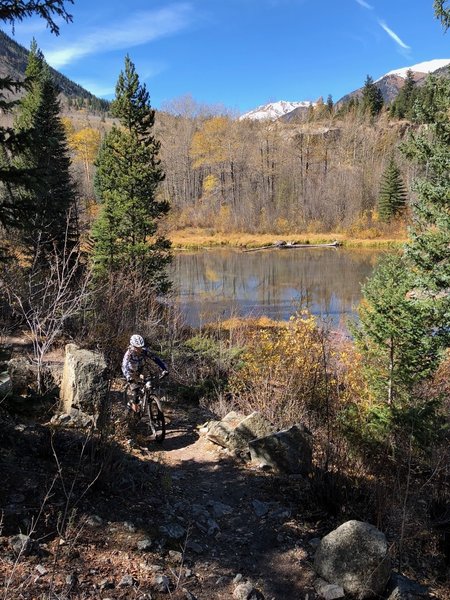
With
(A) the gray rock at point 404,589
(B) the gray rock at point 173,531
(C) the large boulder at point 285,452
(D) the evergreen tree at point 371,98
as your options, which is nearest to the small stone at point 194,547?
(B) the gray rock at point 173,531

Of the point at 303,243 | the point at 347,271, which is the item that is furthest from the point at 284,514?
the point at 303,243

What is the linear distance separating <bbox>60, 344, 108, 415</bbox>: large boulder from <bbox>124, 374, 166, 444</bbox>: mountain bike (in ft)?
2.25

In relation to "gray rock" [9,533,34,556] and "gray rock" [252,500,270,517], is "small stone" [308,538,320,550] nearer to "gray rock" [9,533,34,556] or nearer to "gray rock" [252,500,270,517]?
"gray rock" [252,500,270,517]

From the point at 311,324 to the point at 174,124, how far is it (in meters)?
77.9

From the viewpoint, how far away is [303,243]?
57.4 meters

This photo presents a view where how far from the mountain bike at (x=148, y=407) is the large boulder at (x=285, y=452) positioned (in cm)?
169

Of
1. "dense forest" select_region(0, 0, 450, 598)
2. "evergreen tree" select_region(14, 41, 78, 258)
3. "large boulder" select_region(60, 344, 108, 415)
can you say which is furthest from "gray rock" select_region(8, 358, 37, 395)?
"evergreen tree" select_region(14, 41, 78, 258)

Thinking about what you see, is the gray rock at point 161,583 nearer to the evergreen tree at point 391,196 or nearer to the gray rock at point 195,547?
the gray rock at point 195,547

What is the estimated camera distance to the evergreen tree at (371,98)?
279 ft

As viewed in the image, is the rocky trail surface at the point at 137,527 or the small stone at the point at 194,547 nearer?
the rocky trail surface at the point at 137,527

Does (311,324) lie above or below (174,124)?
below

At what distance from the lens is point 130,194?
869 inches

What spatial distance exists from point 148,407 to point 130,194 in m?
15.9

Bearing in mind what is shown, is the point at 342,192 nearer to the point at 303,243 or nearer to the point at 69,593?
the point at 303,243
